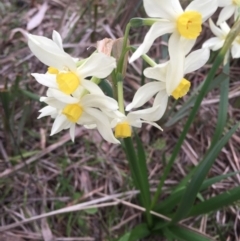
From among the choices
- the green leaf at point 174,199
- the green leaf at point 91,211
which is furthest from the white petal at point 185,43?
the green leaf at point 91,211

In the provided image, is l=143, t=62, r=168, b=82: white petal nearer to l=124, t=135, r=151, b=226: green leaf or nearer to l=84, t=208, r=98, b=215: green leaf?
l=124, t=135, r=151, b=226: green leaf

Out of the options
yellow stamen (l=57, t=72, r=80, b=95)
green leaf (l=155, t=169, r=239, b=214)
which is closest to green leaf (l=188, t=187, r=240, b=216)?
green leaf (l=155, t=169, r=239, b=214)

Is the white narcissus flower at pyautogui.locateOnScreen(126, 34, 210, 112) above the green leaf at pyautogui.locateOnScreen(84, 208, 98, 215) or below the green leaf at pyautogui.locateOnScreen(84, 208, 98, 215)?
above

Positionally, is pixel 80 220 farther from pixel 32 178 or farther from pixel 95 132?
pixel 95 132

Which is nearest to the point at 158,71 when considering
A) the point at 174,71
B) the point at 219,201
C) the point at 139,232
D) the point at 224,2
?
the point at 174,71

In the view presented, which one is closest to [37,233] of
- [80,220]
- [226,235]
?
[80,220]

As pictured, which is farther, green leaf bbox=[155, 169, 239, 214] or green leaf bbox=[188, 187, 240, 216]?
green leaf bbox=[155, 169, 239, 214]

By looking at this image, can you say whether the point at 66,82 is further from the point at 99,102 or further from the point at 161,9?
the point at 161,9

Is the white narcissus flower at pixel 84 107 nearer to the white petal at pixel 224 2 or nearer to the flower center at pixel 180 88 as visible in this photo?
the flower center at pixel 180 88
